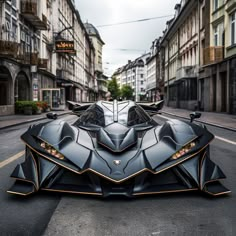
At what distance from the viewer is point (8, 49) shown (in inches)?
880

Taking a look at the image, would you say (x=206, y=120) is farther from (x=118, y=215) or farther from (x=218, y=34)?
(x=118, y=215)

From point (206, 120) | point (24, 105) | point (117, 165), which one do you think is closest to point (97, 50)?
point (24, 105)

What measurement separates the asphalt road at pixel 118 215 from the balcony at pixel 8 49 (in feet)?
65.8

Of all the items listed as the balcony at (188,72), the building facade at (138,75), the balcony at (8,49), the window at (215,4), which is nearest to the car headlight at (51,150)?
the balcony at (8,49)

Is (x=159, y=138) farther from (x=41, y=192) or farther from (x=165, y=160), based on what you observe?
(x=41, y=192)

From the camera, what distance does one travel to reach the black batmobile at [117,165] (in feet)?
11.0

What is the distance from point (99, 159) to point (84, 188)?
1.09 ft

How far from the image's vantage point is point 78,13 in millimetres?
60250

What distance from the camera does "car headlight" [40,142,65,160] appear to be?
11.5 feet

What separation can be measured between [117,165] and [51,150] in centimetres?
75

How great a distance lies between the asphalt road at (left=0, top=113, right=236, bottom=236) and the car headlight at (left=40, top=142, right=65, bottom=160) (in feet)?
1.50

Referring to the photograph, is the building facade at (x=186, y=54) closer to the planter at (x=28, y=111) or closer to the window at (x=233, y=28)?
the window at (x=233, y=28)

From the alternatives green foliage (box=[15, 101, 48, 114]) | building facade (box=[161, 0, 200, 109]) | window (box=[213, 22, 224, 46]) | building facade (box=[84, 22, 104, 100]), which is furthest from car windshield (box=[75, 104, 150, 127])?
building facade (box=[84, 22, 104, 100])

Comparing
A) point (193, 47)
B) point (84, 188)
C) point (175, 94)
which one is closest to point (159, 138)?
point (84, 188)
